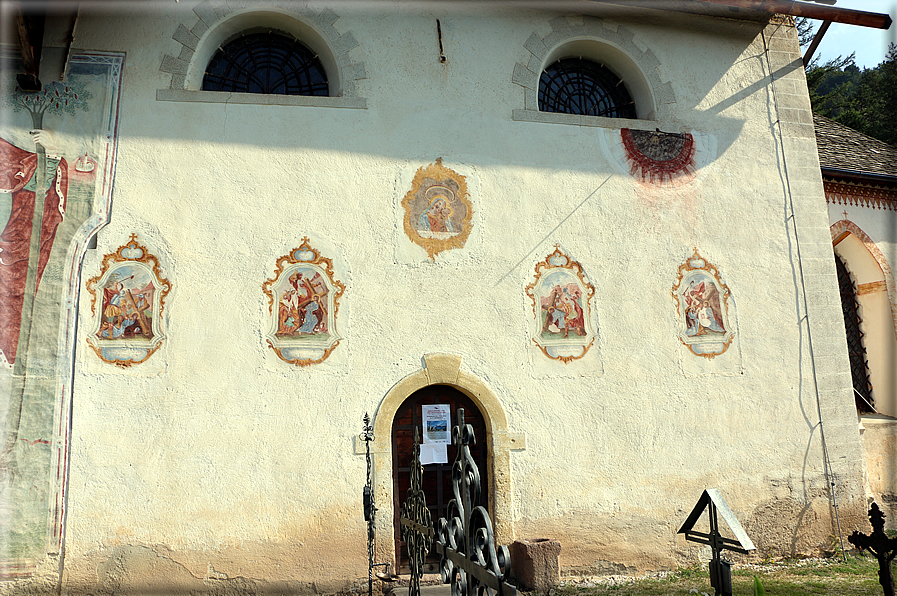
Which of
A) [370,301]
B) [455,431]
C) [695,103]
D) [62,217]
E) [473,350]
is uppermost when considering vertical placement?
[695,103]

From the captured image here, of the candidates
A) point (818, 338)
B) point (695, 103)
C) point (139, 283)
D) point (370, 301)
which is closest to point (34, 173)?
point (139, 283)

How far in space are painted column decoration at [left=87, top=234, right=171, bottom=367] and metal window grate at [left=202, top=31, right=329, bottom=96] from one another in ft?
6.99

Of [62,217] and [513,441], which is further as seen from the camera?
[513,441]

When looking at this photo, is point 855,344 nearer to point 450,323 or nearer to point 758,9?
point 758,9

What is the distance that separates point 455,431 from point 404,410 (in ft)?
14.3

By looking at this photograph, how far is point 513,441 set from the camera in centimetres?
680

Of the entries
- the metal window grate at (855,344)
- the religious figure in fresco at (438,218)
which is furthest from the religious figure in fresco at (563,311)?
the metal window grate at (855,344)

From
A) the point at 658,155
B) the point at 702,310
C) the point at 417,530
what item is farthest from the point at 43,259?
the point at 702,310

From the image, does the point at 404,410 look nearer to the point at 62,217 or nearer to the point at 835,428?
the point at 62,217

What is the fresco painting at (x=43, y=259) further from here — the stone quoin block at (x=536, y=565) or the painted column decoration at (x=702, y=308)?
the painted column decoration at (x=702, y=308)

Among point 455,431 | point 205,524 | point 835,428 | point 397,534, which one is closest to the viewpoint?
point 455,431

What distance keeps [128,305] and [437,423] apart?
331 cm

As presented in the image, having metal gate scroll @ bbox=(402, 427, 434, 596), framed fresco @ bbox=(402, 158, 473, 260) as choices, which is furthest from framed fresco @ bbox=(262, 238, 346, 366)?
metal gate scroll @ bbox=(402, 427, 434, 596)

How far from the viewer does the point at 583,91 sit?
8195mm
